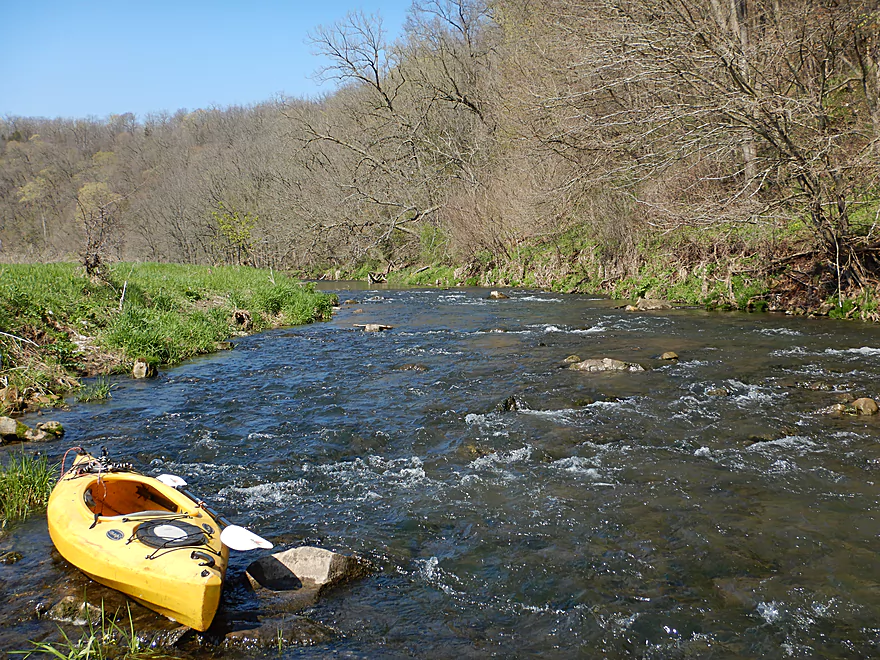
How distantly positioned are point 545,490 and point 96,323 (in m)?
9.72

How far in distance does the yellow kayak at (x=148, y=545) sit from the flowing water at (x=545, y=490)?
29 centimetres

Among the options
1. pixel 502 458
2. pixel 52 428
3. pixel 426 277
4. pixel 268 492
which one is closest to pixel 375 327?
pixel 52 428

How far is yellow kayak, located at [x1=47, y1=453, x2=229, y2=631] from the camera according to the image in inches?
141

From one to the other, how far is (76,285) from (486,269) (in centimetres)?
1783

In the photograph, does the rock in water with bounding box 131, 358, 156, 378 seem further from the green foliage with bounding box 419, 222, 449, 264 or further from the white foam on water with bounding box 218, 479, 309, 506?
the green foliage with bounding box 419, 222, 449, 264

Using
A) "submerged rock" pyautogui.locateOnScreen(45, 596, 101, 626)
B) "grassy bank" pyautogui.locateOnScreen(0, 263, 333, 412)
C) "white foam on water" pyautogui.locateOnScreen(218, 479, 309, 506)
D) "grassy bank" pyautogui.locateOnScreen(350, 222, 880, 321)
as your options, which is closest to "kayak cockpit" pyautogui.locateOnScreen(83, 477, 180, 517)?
"white foam on water" pyautogui.locateOnScreen(218, 479, 309, 506)

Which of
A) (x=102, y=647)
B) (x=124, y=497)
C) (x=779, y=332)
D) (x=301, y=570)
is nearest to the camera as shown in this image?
(x=102, y=647)

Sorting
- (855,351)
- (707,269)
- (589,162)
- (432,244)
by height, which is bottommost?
(855,351)

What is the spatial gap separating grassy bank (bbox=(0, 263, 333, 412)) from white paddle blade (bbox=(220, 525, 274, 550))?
5903mm

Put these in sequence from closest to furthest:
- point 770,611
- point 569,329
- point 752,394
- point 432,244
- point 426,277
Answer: point 770,611, point 752,394, point 569,329, point 426,277, point 432,244

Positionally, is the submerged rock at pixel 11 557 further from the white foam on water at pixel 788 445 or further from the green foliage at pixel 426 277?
the green foliage at pixel 426 277

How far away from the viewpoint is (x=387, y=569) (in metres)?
4.41

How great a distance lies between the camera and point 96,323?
11.5 meters

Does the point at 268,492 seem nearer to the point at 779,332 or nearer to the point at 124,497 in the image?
the point at 124,497
